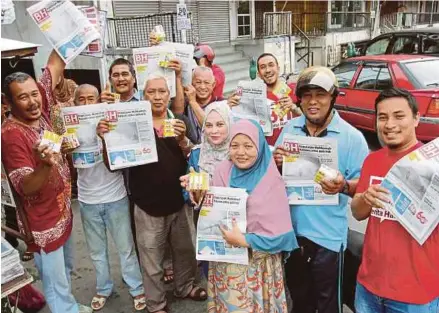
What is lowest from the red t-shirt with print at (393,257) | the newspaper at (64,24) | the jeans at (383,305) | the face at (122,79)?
the jeans at (383,305)

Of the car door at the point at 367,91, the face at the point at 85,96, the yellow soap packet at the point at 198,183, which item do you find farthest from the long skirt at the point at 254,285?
the car door at the point at 367,91

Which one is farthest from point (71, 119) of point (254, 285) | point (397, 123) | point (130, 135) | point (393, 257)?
point (393, 257)

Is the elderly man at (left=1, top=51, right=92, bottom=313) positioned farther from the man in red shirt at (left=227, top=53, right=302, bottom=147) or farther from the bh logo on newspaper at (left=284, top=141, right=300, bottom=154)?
the man in red shirt at (left=227, top=53, right=302, bottom=147)

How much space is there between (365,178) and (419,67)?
5.48 meters

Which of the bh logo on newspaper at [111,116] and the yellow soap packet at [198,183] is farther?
the bh logo on newspaper at [111,116]

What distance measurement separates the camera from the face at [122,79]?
3.36m

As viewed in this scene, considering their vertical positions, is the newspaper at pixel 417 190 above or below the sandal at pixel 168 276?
above

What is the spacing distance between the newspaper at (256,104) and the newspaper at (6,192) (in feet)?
5.90

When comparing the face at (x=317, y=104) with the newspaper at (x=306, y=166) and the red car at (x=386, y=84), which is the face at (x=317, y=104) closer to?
the newspaper at (x=306, y=166)

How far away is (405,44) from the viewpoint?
32.6 feet

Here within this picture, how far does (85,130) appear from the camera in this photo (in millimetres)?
3041

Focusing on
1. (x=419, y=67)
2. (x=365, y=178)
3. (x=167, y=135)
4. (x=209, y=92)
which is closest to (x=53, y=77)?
(x=167, y=135)

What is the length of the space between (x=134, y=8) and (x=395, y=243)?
10.8 meters

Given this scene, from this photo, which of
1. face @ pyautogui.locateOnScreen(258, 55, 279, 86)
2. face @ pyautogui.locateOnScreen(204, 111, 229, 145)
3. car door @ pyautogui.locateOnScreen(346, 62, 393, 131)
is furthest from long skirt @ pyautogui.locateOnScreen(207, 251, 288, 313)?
car door @ pyautogui.locateOnScreen(346, 62, 393, 131)
